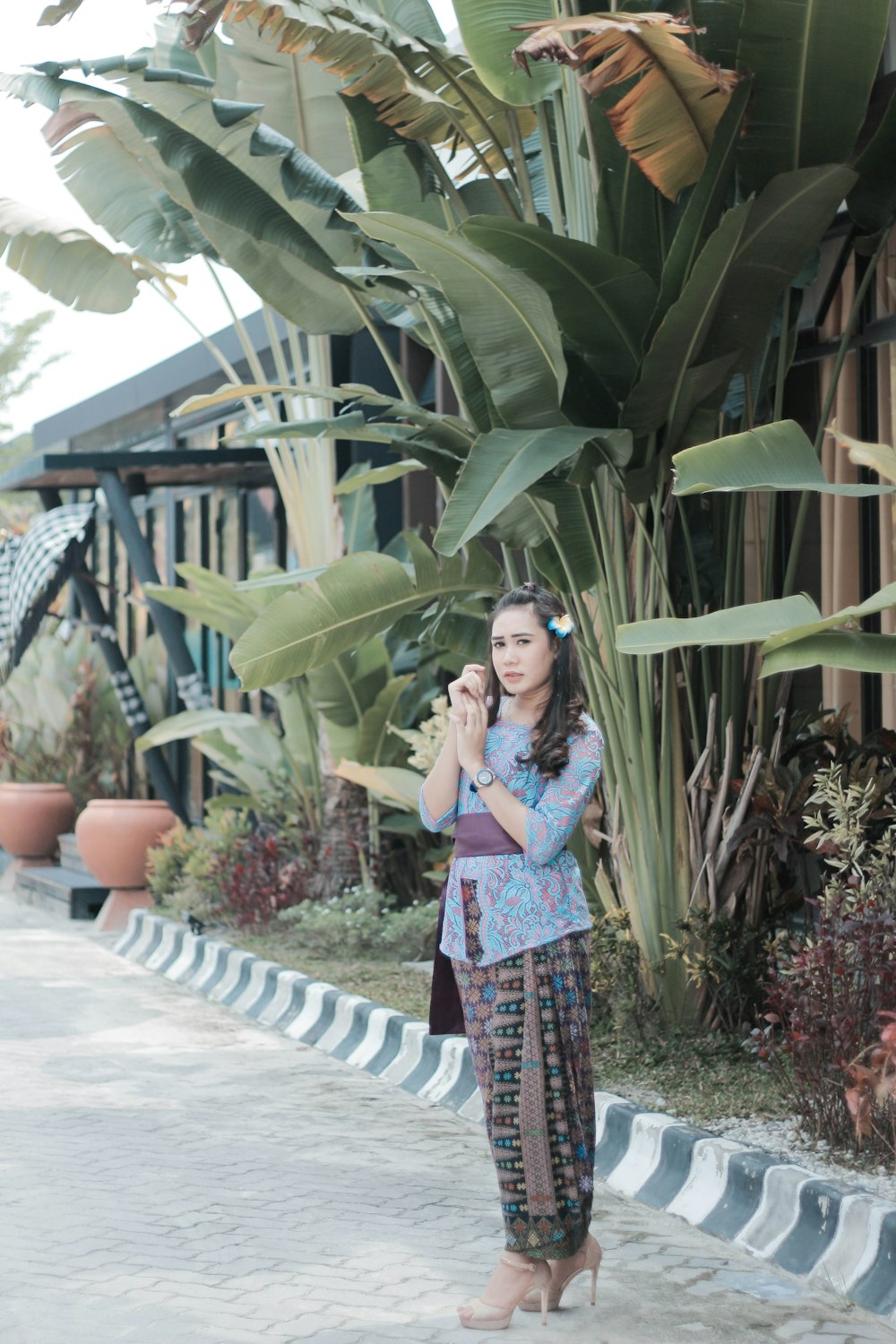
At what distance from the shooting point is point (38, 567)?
14.5m

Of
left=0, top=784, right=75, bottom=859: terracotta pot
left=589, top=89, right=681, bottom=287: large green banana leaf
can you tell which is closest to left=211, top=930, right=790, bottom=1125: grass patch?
left=589, top=89, right=681, bottom=287: large green banana leaf

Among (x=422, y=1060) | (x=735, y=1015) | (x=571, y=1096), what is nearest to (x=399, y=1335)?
(x=571, y=1096)

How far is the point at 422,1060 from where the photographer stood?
7242mm

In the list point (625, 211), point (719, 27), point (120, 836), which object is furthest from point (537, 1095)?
point (120, 836)

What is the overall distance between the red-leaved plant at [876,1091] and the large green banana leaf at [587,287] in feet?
8.21

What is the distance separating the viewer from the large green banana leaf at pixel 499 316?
5.46m

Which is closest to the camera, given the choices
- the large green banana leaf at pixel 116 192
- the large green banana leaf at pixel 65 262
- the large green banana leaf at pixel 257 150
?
the large green banana leaf at pixel 257 150

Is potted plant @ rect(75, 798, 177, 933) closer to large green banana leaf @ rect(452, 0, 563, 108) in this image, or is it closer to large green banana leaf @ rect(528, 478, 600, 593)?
large green banana leaf @ rect(528, 478, 600, 593)

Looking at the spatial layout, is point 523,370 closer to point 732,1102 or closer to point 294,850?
point 732,1102

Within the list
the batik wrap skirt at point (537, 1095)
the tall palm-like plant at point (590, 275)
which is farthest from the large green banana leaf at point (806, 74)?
the batik wrap skirt at point (537, 1095)

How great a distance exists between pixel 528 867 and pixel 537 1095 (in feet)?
1.84

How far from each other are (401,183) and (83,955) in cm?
625

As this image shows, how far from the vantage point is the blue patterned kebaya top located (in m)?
4.13

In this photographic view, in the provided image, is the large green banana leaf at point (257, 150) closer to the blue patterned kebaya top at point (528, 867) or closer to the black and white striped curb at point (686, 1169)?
the blue patterned kebaya top at point (528, 867)
